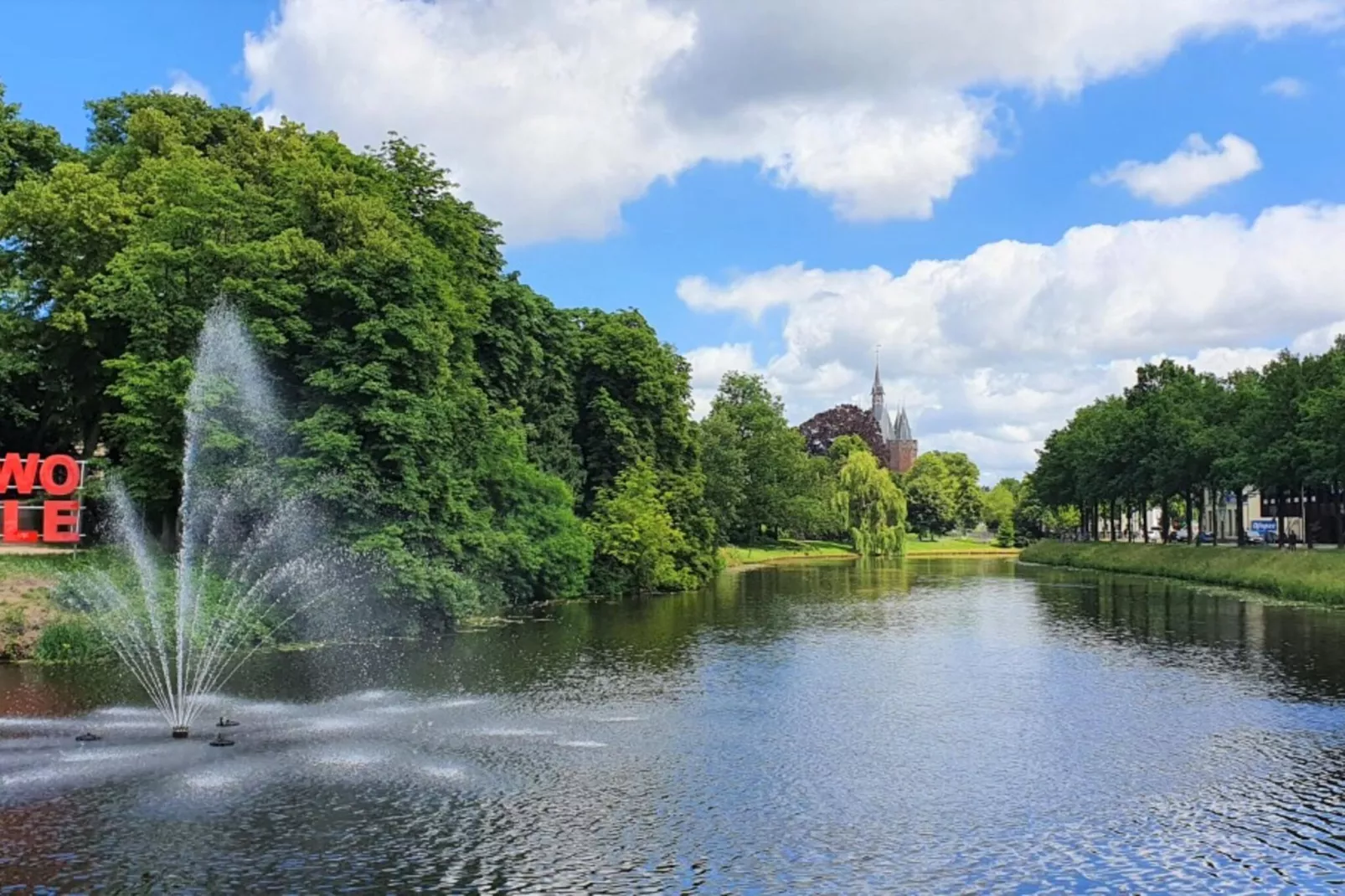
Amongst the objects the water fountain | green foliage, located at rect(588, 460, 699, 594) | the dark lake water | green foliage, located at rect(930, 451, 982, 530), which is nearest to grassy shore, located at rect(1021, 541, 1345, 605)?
the dark lake water

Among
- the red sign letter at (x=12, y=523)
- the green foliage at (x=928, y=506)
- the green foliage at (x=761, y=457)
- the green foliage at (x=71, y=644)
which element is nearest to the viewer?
the green foliage at (x=71, y=644)

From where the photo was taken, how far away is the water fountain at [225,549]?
122ft

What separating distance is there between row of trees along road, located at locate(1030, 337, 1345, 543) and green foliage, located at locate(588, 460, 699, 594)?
36.7 metres

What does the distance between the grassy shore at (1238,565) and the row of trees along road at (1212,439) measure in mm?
4459

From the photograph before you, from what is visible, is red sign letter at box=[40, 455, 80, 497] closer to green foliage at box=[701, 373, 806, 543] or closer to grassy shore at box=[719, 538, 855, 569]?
grassy shore at box=[719, 538, 855, 569]

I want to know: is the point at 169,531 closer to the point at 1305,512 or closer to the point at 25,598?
the point at 25,598

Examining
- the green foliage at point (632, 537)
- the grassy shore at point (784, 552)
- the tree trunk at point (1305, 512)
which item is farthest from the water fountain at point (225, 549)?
the tree trunk at point (1305, 512)

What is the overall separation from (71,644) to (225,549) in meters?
7.41

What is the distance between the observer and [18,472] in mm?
39062

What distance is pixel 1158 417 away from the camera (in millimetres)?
83750

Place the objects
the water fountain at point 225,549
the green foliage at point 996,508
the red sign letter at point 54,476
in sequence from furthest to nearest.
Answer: the green foliage at point 996,508, the red sign letter at point 54,476, the water fountain at point 225,549

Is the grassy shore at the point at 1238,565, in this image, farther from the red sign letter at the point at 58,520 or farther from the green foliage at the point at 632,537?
the red sign letter at the point at 58,520

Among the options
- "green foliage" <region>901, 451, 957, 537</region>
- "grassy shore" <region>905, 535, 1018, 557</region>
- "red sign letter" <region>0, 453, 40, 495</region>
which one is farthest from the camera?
"green foliage" <region>901, 451, 957, 537</region>

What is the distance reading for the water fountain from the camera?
3719 centimetres
